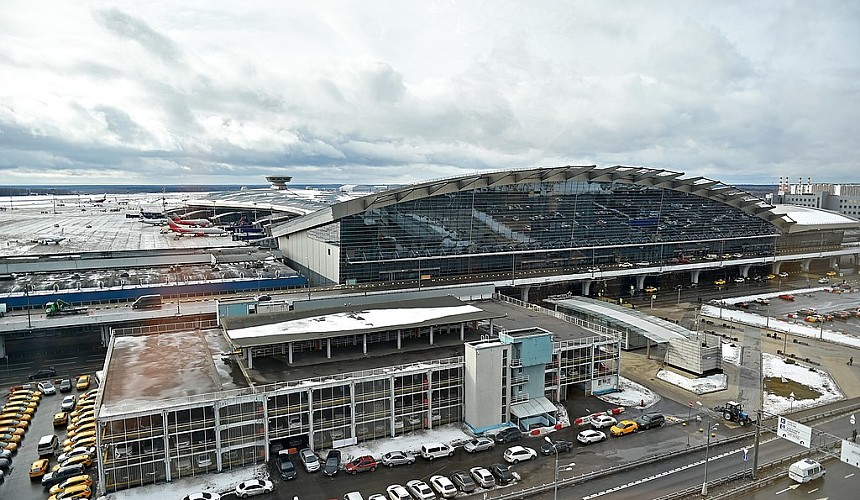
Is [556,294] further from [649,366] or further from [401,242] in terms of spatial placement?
[649,366]

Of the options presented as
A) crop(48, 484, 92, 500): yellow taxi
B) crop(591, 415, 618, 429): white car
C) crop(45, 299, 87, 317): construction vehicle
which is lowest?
crop(48, 484, 92, 500): yellow taxi

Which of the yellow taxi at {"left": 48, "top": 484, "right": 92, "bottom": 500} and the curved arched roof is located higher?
the curved arched roof

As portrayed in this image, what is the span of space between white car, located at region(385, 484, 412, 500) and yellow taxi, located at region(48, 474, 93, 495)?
13181 mm

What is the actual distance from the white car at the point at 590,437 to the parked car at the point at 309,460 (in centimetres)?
1313

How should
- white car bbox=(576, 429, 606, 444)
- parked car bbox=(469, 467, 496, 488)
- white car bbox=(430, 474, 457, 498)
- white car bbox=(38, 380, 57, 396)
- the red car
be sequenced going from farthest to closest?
white car bbox=(38, 380, 57, 396), white car bbox=(576, 429, 606, 444), the red car, parked car bbox=(469, 467, 496, 488), white car bbox=(430, 474, 457, 498)

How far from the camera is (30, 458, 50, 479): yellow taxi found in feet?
83.5

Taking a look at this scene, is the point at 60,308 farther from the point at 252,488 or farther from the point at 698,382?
the point at 698,382

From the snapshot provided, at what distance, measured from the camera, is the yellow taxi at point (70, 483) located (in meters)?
24.0

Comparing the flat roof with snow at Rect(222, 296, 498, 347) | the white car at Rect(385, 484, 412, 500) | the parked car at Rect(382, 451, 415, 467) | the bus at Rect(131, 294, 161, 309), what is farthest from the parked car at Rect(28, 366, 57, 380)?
the white car at Rect(385, 484, 412, 500)

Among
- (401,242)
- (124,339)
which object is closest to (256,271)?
(401,242)

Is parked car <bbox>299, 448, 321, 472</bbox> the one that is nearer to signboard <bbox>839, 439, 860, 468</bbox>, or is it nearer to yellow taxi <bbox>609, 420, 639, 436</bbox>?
yellow taxi <bbox>609, 420, 639, 436</bbox>

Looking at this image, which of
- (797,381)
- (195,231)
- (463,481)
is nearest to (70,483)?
(463,481)

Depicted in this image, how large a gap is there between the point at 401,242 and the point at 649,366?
28446mm

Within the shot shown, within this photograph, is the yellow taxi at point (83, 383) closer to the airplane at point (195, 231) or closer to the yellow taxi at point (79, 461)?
the yellow taxi at point (79, 461)
